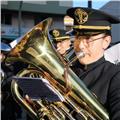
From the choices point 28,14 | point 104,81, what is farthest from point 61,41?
point 28,14

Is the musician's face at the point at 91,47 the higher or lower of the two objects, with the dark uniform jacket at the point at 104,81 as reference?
higher

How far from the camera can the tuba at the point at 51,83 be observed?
8.66 ft

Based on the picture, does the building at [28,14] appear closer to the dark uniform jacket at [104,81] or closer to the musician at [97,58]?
the musician at [97,58]

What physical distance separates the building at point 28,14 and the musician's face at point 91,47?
120 feet

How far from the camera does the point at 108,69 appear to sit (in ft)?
8.97

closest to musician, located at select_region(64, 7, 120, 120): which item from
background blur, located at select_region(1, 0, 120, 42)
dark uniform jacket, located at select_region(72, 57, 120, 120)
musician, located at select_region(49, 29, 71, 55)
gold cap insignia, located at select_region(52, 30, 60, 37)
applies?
dark uniform jacket, located at select_region(72, 57, 120, 120)

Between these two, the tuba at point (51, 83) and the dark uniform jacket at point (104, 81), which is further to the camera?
the tuba at point (51, 83)

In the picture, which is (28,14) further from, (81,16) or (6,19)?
(81,16)

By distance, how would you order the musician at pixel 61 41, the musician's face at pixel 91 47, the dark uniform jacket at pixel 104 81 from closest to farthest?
the dark uniform jacket at pixel 104 81 → the musician's face at pixel 91 47 → the musician at pixel 61 41

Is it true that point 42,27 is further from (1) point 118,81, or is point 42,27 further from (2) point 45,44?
(1) point 118,81

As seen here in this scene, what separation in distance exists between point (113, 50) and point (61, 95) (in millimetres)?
2294

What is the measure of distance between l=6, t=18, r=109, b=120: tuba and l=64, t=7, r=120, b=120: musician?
88mm

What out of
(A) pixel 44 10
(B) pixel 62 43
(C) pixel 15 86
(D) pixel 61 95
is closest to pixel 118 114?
(D) pixel 61 95

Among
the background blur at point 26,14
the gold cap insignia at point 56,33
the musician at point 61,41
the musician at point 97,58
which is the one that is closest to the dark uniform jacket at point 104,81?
the musician at point 97,58
